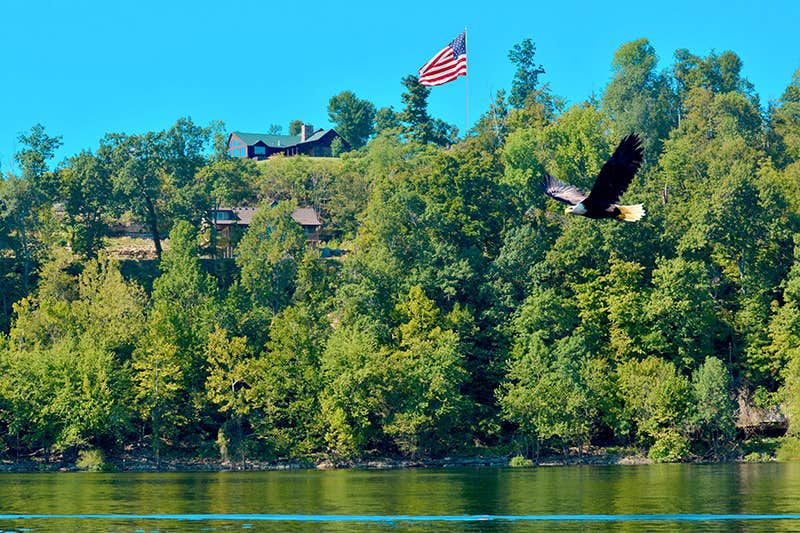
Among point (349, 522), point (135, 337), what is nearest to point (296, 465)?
point (135, 337)

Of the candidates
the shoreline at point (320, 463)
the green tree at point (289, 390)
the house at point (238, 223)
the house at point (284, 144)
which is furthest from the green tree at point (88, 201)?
the house at point (284, 144)

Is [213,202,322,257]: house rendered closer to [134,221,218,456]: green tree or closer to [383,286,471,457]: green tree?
[134,221,218,456]: green tree

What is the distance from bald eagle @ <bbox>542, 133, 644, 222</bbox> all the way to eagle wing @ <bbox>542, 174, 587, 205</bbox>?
0.06 meters

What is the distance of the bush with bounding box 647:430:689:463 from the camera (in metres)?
81.1

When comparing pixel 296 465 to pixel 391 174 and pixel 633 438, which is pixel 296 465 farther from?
pixel 391 174

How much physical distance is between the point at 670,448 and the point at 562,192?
170 ft

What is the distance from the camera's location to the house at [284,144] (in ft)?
557

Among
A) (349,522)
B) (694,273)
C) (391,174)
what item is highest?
(391,174)

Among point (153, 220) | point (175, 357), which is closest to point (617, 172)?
point (175, 357)

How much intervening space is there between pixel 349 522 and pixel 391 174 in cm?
6486

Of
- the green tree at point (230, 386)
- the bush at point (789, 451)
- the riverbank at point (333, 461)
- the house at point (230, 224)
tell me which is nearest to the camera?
the bush at point (789, 451)

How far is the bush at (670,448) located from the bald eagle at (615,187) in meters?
52.1

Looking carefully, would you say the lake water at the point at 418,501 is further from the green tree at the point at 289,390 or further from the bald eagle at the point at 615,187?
the bald eagle at the point at 615,187

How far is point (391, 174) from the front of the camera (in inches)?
4247
